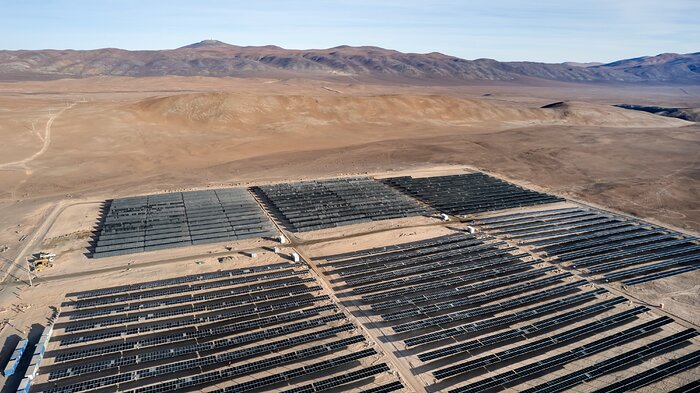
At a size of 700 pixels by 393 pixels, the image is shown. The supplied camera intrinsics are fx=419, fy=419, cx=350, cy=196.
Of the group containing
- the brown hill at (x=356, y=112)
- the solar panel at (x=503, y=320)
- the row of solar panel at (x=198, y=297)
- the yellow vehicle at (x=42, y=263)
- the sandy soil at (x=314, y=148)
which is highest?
the brown hill at (x=356, y=112)

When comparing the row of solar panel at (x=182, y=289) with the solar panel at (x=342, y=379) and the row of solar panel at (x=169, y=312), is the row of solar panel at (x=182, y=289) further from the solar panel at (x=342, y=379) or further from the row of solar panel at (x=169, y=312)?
the solar panel at (x=342, y=379)

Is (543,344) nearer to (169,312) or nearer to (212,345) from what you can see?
(212,345)

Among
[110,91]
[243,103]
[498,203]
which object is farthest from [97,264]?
[110,91]

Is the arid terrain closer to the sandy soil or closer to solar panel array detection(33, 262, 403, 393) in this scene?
the sandy soil

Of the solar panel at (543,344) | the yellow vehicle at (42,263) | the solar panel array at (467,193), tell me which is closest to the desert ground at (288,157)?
the yellow vehicle at (42,263)

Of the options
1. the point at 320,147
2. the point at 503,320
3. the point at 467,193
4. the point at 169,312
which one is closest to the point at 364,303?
the point at 503,320

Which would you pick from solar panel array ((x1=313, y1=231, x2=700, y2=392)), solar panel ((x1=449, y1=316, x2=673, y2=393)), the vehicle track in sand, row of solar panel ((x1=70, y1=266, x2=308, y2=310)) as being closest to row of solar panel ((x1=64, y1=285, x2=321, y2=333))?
row of solar panel ((x1=70, y1=266, x2=308, y2=310))
